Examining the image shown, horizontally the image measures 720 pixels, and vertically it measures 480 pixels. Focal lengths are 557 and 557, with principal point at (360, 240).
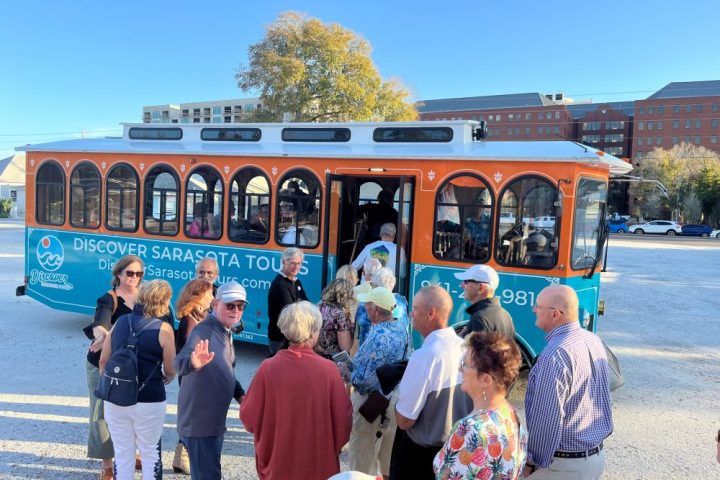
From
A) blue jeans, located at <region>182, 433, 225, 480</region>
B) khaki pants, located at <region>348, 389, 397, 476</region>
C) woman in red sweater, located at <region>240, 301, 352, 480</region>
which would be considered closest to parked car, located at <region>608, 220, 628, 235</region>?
khaki pants, located at <region>348, 389, 397, 476</region>

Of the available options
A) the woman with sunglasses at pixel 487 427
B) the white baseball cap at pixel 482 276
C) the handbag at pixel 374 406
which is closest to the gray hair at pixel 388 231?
the white baseball cap at pixel 482 276

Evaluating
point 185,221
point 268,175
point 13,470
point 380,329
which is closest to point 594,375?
point 380,329

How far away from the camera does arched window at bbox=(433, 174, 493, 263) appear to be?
6.21 m

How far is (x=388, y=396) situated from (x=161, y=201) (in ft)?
18.2

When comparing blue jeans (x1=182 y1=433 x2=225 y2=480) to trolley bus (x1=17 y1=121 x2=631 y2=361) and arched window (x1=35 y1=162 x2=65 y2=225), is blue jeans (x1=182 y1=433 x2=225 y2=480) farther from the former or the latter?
arched window (x1=35 y1=162 x2=65 y2=225)

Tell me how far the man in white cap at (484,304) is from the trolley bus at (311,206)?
7.10 ft

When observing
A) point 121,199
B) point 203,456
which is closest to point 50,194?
point 121,199

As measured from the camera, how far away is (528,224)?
6.02 meters

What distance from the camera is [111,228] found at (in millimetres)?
8109

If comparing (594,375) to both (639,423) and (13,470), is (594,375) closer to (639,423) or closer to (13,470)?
(639,423)

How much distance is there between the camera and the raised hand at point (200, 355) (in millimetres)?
3081

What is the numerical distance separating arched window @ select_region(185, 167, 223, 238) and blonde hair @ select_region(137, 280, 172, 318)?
4096 millimetres

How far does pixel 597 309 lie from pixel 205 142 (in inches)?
222

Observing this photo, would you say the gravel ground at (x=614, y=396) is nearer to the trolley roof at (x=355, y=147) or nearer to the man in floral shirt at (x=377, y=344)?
the man in floral shirt at (x=377, y=344)
